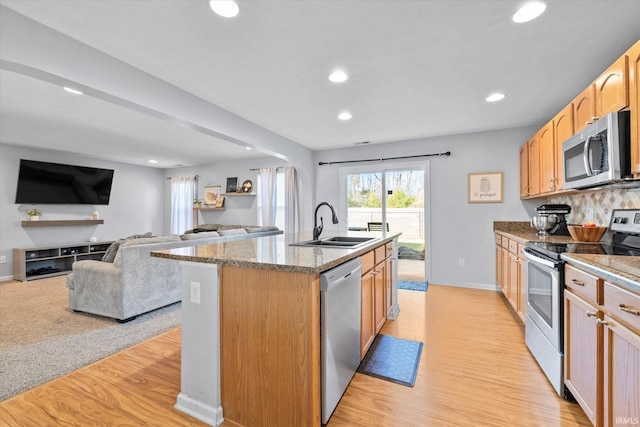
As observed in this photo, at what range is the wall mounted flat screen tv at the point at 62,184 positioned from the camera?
16.7 feet

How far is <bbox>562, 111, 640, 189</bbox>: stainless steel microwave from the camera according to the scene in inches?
66.4

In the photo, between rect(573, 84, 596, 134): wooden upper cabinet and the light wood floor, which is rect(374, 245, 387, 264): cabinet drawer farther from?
rect(573, 84, 596, 134): wooden upper cabinet

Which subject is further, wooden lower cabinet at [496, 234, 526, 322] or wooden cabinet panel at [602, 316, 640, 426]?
wooden lower cabinet at [496, 234, 526, 322]

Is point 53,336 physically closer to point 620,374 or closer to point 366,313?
point 366,313

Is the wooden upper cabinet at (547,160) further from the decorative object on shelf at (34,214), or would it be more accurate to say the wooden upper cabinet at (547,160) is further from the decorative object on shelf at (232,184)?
the decorative object on shelf at (34,214)

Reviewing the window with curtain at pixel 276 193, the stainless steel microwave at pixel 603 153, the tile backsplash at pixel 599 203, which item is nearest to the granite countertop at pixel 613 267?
the stainless steel microwave at pixel 603 153

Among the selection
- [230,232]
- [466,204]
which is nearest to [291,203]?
[230,232]

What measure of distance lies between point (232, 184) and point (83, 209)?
3178 millimetres

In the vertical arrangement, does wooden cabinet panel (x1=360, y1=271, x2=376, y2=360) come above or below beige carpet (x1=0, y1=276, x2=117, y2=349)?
above

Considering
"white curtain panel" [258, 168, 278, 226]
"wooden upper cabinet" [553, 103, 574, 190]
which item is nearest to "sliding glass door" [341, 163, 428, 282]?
"white curtain panel" [258, 168, 278, 226]

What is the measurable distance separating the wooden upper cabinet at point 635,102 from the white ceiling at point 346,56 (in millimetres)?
298

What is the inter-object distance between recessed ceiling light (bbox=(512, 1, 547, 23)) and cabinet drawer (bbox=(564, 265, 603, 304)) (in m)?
1.52

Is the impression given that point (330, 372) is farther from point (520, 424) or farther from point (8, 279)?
point (8, 279)

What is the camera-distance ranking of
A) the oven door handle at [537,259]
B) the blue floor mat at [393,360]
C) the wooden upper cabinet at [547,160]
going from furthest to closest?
the wooden upper cabinet at [547,160], the blue floor mat at [393,360], the oven door handle at [537,259]
